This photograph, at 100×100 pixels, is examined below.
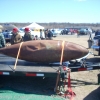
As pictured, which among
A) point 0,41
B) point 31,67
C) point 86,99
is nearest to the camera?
point 86,99

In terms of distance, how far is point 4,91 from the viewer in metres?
5.79

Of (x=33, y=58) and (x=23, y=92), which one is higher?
(x=33, y=58)

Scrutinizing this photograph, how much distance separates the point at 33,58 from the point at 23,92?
1198 millimetres

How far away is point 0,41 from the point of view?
8070mm

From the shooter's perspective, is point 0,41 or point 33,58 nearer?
point 33,58

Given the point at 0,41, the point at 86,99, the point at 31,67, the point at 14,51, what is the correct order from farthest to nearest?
the point at 0,41 < the point at 14,51 < the point at 31,67 < the point at 86,99

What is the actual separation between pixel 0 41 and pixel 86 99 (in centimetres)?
427

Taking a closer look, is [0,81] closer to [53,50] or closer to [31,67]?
[31,67]

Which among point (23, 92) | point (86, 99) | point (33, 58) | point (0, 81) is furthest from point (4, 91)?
point (86, 99)

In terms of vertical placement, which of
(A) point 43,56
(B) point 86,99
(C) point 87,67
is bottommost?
(B) point 86,99

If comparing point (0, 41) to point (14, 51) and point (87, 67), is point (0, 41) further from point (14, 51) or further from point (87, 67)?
point (87, 67)

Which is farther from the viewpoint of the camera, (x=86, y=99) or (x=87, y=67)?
(x=87, y=67)

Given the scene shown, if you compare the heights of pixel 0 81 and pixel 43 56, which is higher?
pixel 43 56

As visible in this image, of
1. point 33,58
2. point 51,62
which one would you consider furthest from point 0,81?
point 51,62
